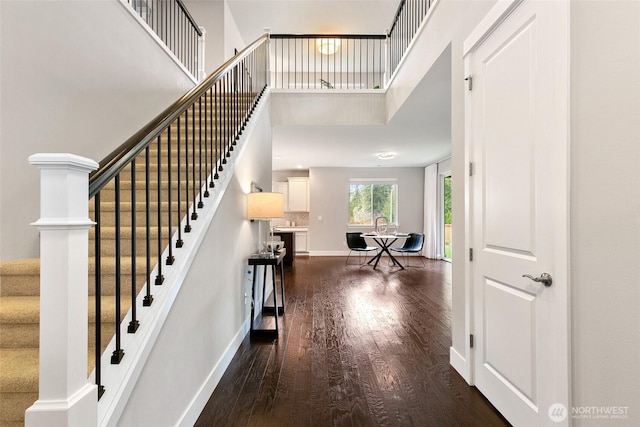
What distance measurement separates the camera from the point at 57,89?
2.34 m

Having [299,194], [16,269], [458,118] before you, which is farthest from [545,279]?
[299,194]

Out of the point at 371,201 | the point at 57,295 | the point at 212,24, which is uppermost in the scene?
the point at 212,24

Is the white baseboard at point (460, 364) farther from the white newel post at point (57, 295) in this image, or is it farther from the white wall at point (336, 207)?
the white wall at point (336, 207)

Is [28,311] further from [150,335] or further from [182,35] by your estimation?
[182,35]

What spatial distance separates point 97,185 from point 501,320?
7.10 feet

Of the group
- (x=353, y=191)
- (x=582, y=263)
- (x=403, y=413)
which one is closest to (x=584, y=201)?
(x=582, y=263)

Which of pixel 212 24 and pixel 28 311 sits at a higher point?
pixel 212 24

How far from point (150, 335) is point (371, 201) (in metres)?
8.59

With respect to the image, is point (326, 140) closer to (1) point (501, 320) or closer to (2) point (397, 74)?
(2) point (397, 74)

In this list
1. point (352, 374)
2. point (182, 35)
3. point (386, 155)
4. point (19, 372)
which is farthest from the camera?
point (386, 155)

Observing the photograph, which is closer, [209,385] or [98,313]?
[98,313]

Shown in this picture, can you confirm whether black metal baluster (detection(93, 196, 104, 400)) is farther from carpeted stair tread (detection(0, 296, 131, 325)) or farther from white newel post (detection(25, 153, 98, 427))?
carpeted stair tread (detection(0, 296, 131, 325))

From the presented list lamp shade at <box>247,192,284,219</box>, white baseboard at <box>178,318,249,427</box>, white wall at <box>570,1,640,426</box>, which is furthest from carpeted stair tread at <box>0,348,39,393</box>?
white wall at <box>570,1,640,426</box>

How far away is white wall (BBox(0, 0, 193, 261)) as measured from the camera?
1.98 m
